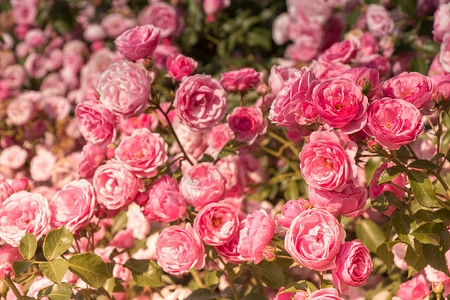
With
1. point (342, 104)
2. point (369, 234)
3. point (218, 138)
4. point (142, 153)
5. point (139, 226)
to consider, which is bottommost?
point (139, 226)

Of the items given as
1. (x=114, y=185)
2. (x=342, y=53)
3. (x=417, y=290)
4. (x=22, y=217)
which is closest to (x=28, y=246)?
(x=22, y=217)

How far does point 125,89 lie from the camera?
123cm

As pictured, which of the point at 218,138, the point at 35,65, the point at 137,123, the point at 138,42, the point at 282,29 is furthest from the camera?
the point at 35,65

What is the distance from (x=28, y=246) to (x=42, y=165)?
1.42 m

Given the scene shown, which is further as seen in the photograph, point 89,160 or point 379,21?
point 379,21

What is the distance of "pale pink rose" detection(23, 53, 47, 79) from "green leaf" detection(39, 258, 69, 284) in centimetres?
246

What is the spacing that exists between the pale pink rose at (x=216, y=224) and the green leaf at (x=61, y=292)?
1.05 feet

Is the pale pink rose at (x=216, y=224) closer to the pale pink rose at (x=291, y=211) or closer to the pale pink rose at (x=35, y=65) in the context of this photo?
the pale pink rose at (x=291, y=211)

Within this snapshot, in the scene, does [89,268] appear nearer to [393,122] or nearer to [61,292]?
[61,292]

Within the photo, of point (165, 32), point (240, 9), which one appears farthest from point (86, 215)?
point (240, 9)

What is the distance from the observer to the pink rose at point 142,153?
1.27 metres

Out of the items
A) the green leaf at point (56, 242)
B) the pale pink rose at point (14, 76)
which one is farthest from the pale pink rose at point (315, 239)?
the pale pink rose at point (14, 76)

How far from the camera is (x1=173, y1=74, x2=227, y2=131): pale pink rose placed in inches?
50.4

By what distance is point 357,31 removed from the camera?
223 cm
